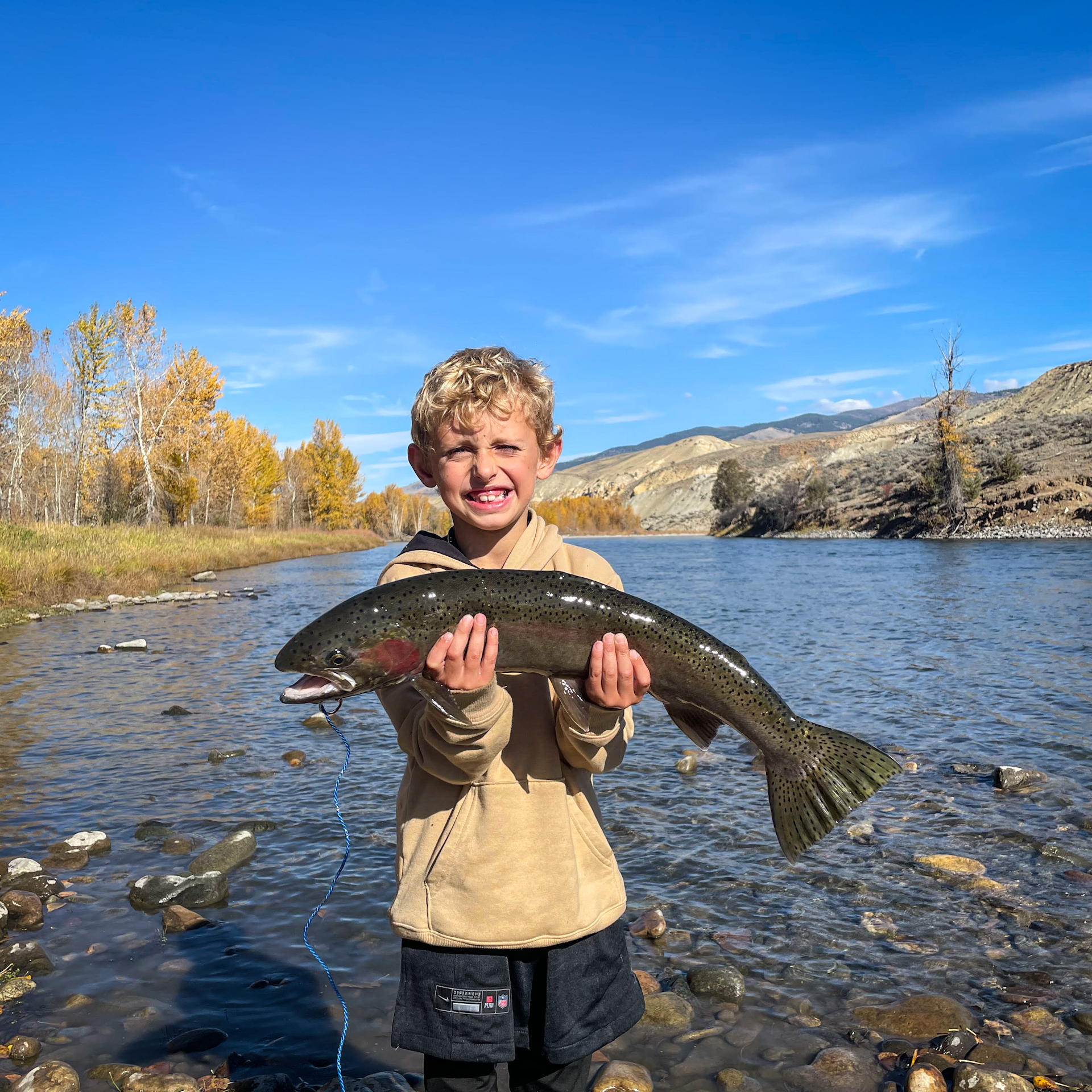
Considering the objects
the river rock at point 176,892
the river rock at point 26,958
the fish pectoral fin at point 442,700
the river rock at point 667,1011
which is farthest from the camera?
the river rock at point 176,892

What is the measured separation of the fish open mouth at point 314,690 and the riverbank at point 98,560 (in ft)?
64.1

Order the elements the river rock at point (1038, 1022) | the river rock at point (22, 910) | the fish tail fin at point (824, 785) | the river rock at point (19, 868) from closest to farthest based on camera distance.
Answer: the fish tail fin at point (824, 785) < the river rock at point (1038, 1022) < the river rock at point (22, 910) < the river rock at point (19, 868)

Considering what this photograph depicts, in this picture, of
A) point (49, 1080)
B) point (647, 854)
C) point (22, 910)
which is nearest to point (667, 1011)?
point (647, 854)

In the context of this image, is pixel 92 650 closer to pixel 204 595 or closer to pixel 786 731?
pixel 204 595

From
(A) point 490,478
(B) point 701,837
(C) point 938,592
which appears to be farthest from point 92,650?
(C) point 938,592

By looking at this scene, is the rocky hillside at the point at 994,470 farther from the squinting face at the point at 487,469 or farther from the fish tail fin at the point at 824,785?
the squinting face at the point at 487,469

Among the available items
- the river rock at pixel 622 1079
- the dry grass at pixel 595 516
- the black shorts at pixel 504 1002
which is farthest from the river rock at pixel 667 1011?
the dry grass at pixel 595 516

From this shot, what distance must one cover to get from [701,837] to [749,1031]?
2390 millimetres

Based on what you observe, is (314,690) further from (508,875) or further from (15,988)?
(15,988)

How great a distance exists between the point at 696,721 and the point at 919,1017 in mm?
2385

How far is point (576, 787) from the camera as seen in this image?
2469mm

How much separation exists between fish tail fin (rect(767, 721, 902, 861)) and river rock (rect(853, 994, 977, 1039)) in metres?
1.84

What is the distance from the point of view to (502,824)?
7.54 feet

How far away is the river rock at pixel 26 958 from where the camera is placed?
4.34 meters
